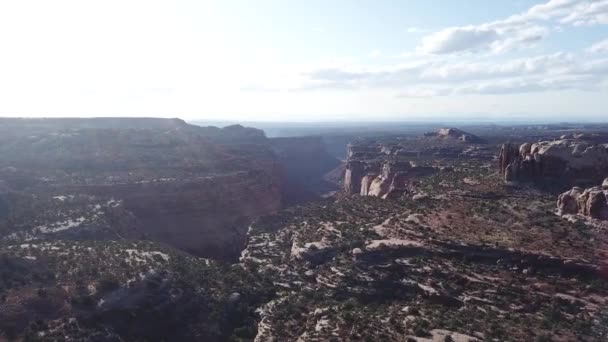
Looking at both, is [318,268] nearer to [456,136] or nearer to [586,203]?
[586,203]

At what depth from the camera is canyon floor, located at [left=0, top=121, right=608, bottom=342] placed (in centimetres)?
3047

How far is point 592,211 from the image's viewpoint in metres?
39.9

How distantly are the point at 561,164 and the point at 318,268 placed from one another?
26269 mm

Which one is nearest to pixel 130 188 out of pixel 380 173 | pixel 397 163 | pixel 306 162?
pixel 397 163

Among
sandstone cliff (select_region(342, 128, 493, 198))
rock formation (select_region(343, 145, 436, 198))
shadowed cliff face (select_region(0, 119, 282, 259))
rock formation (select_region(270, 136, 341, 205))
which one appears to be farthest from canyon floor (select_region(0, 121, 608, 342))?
rock formation (select_region(270, 136, 341, 205))

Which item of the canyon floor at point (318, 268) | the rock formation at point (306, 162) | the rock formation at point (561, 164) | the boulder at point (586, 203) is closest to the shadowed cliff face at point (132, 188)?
the canyon floor at point (318, 268)

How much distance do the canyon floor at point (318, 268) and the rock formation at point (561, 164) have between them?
1.30 ft

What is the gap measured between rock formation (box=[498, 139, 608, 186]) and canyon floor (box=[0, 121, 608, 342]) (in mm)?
395

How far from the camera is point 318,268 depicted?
40250 millimetres

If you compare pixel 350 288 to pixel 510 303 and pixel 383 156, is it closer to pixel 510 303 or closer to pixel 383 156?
pixel 510 303

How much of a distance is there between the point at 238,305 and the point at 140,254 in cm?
1007

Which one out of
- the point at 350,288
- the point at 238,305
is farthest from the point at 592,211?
the point at 238,305

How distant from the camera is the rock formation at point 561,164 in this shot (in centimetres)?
5025

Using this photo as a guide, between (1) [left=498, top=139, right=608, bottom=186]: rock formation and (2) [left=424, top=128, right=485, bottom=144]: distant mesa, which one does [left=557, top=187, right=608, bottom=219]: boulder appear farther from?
(2) [left=424, top=128, right=485, bottom=144]: distant mesa
